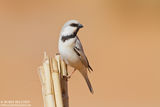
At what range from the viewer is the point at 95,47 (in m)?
10.2

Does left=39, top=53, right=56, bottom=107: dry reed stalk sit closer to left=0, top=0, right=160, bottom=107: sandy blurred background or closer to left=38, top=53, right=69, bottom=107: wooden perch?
left=38, top=53, right=69, bottom=107: wooden perch

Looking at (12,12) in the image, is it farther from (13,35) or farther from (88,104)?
(88,104)

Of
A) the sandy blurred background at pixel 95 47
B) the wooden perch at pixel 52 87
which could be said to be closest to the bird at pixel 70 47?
the wooden perch at pixel 52 87

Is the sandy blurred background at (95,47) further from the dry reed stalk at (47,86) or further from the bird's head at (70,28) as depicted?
the dry reed stalk at (47,86)

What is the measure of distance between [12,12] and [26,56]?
131 inches

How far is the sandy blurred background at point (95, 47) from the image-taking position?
780cm

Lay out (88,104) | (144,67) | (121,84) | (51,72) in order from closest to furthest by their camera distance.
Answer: (51,72)
(88,104)
(121,84)
(144,67)

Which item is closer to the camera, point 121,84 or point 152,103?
point 152,103

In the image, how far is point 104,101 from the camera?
24.8 feet

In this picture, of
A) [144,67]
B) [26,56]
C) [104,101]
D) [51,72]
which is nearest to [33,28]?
[26,56]

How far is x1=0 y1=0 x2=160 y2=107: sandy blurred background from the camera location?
7797mm

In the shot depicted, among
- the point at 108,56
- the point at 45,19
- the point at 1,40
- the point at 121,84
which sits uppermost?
the point at 45,19

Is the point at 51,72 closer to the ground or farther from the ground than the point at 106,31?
closer to the ground

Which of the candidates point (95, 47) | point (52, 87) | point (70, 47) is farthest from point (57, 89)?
point (95, 47)
